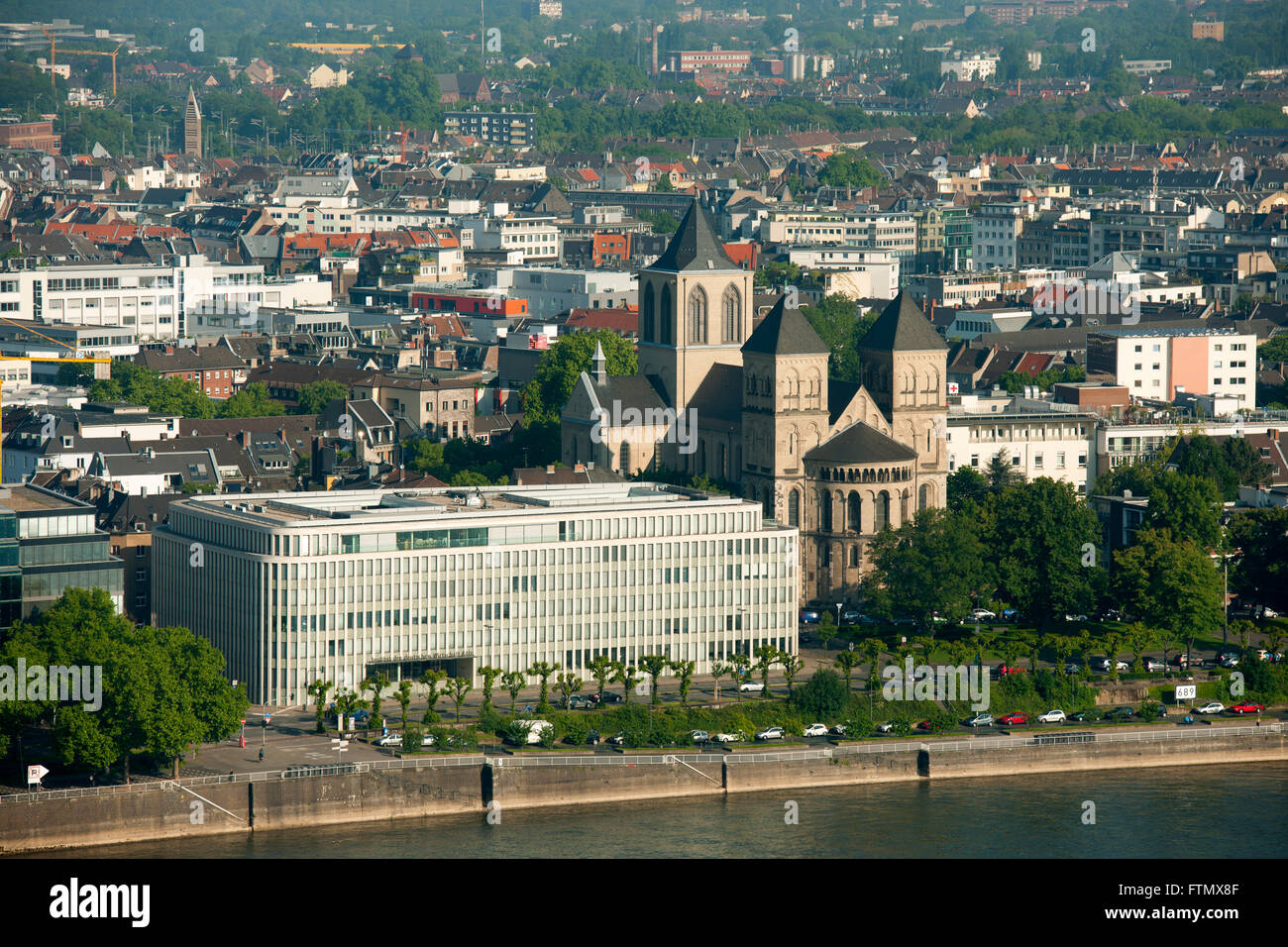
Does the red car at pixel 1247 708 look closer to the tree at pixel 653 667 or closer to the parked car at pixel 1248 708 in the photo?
the parked car at pixel 1248 708

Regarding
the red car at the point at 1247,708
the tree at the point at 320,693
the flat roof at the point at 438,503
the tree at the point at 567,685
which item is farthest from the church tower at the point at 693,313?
the tree at the point at 320,693

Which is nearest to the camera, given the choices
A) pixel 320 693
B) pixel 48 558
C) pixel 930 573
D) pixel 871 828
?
pixel 871 828

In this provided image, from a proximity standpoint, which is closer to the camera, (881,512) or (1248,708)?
(1248,708)

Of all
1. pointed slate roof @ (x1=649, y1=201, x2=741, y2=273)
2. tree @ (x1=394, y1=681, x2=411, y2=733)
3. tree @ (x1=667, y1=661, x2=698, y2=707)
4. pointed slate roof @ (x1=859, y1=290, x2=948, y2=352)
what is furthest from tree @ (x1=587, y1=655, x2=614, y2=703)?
pointed slate roof @ (x1=649, y1=201, x2=741, y2=273)

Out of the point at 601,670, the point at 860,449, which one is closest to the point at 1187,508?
the point at 860,449

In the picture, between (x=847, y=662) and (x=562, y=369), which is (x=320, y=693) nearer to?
(x=847, y=662)

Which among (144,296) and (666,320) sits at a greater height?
(144,296)
